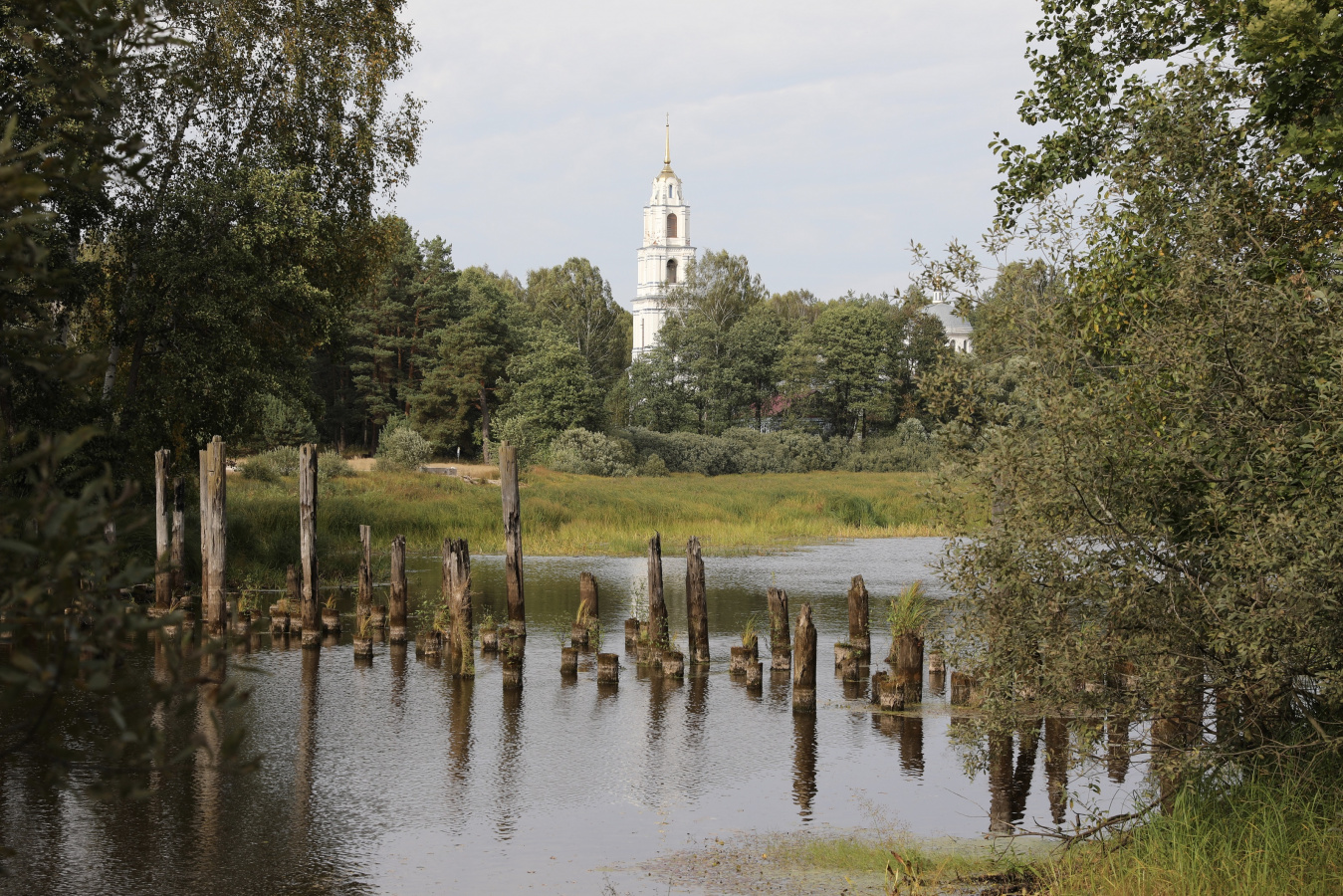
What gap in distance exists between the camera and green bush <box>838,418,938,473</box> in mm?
69250

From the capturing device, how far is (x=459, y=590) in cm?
1770

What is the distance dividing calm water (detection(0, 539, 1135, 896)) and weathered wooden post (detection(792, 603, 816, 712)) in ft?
0.90

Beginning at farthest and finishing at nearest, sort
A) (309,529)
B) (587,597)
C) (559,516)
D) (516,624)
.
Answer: (559,516)
(309,529)
(516,624)
(587,597)

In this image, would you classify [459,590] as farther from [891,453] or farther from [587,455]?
[891,453]

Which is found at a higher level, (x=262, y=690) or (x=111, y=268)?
(x=111, y=268)

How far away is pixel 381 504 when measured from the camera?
35062mm

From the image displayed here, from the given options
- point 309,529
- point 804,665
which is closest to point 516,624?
point 309,529

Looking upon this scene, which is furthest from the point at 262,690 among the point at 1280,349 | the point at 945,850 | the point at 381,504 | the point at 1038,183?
the point at 381,504

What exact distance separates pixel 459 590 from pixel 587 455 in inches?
1661

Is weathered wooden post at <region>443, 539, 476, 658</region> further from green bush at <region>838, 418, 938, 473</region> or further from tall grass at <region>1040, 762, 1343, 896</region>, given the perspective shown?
green bush at <region>838, 418, 938, 473</region>

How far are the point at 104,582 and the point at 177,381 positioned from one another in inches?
841

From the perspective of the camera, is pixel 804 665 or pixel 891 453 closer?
pixel 804 665

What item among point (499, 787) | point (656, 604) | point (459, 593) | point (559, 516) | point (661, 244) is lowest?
point (499, 787)

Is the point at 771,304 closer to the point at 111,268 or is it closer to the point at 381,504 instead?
the point at 381,504
